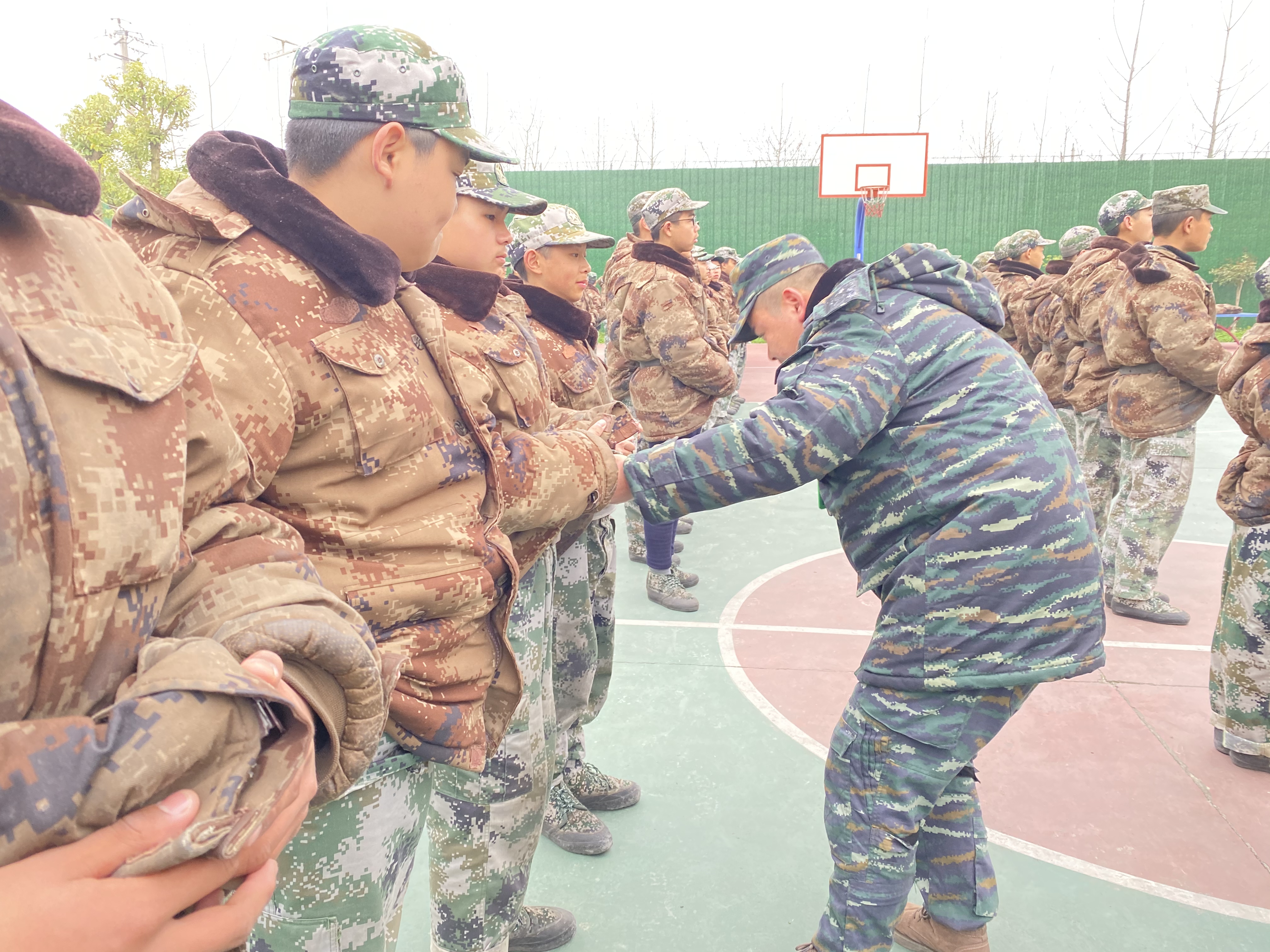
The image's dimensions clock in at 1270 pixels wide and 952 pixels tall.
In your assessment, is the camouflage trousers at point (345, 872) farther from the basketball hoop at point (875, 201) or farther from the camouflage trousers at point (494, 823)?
the basketball hoop at point (875, 201)

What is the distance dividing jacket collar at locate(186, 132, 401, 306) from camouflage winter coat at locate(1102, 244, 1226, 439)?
4.45 meters

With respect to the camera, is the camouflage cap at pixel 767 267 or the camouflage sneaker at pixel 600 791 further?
the camouflage sneaker at pixel 600 791

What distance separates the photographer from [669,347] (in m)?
5.07

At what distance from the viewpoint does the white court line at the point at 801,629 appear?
173 inches

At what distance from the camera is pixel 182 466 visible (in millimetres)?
758

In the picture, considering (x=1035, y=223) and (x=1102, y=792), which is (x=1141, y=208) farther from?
(x=1035, y=223)

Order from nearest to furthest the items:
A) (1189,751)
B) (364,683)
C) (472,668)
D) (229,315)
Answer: (364,683), (229,315), (472,668), (1189,751)

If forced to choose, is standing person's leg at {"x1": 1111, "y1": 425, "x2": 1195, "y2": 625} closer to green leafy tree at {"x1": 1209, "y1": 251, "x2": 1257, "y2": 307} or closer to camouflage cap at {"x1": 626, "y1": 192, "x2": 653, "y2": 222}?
camouflage cap at {"x1": 626, "y1": 192, "x2": 653, "y2": 222}

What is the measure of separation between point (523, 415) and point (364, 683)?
120 cm

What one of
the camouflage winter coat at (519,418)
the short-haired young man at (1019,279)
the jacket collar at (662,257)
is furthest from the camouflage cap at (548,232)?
the short-haired young man at (1019,279)

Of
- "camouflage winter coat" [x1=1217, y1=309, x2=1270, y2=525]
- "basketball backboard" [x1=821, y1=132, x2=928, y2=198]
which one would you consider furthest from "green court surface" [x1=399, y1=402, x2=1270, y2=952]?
"basketball backboard" [x1=821, y1=132, x2=928, y2=198]

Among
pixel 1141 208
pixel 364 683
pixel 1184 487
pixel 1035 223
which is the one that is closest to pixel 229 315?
pixel 364 683

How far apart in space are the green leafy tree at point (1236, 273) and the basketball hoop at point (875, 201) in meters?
7.59

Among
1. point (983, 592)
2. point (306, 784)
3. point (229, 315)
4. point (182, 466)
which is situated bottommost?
point (983, 592)
